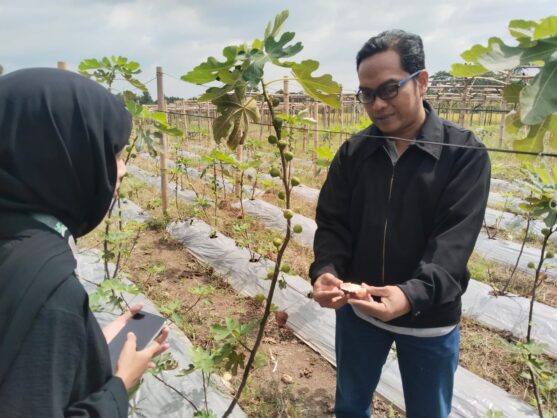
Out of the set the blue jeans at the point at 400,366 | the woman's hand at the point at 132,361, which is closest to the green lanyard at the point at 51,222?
the woman's hand at the point at 132,361

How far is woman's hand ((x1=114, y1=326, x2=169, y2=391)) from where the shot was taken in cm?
103

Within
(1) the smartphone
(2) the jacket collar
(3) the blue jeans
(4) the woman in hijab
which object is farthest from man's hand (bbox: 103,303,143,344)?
(2) the jacket collar

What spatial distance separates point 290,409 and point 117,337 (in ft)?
4.98

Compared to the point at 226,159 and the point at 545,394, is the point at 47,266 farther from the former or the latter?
the point at 226,159

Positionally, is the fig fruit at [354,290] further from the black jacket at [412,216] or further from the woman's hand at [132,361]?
the woman's hand at [132,361]

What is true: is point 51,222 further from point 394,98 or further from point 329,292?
point 394,98

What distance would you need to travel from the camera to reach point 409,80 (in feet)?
4.69

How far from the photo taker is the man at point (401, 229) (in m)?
1.35

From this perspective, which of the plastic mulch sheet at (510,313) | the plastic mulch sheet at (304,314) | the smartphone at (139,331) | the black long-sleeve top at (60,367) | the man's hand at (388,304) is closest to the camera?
the black long-sleeve top at (60,367)

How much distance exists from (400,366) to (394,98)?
105cm

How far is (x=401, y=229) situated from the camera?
150cm

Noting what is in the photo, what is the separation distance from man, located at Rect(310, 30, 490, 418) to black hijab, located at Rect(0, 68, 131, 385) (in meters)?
0.85

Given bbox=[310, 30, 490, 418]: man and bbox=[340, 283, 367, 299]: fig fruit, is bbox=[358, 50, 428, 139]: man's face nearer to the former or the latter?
bbox=[310, 30, 490, 418]: man

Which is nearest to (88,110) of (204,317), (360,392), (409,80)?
(409,80)
